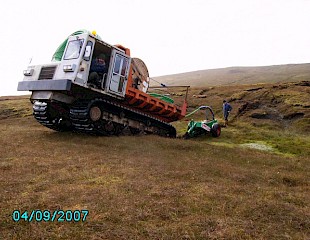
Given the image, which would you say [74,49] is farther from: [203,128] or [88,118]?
[203,128]

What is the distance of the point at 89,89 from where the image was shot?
1440 cm

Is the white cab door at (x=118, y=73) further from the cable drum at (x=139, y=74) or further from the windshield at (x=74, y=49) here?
the windshield at (x=74, y=49)

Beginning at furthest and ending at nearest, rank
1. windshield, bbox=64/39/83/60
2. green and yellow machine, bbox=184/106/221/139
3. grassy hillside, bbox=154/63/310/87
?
grassy hillside, bbox=154/63/310/87 < green and yellow machine, bbox=184/106/221/139 < windshield, bbox=64/39/83/60

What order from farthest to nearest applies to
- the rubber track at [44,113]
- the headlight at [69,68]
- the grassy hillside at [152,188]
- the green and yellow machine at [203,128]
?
the green and yellow machine at [203,128], the rubber track at [44,113], the headlight at [69,68], the grassy hillside at [152,188]

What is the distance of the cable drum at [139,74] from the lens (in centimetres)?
1734

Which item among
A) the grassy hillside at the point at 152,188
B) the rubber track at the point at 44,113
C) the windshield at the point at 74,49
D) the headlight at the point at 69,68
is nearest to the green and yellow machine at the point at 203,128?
the grassy hillside at the point at 152,188

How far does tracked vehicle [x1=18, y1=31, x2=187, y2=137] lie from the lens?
14.1 m

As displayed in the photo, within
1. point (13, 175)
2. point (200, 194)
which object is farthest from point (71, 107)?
point (200, 194)

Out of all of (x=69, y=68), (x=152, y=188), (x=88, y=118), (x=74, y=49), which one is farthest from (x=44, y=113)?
(x=152, y=188)

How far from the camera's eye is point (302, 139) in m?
18.2

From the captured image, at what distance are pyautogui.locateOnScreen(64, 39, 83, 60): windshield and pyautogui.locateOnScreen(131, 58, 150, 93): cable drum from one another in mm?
3542

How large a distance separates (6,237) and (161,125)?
1512cm

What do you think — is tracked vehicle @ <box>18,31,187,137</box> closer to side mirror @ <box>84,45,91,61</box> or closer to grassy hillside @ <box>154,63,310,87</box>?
side mirror @ <box>84,45,91,61</box>

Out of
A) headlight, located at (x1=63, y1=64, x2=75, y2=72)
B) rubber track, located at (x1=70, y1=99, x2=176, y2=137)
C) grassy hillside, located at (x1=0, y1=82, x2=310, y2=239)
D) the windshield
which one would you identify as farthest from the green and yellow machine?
headlight, located at (x1=63, y1=64, x2=75, y2=72)
